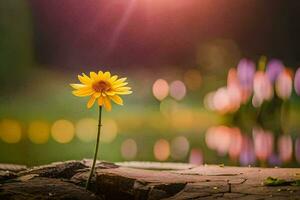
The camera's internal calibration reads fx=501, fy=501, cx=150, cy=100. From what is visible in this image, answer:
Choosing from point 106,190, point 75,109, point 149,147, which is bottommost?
point 106,190

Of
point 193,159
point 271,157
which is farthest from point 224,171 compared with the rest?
point 193,159

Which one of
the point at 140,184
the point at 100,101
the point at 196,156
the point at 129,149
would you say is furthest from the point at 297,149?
the point at 100,101

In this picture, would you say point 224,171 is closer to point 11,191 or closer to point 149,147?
point 11,191

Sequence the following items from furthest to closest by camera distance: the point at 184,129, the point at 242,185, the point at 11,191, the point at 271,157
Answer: the point at 184,129
the point at 271,157
the point at 242,185
the point at 11,191

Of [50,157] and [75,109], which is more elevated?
[75,109]

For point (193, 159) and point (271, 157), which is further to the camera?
point (193, 159)

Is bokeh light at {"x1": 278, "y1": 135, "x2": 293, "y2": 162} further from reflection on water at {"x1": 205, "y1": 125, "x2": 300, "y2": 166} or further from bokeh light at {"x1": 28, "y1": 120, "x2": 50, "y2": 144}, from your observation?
bokeh light at {"x1": 28, "y1": 120, "x2": 50, "y2": 144}

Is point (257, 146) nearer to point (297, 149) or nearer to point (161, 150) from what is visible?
point (297, 149)

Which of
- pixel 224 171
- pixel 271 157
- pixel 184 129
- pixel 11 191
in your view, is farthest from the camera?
pixel 184 129
